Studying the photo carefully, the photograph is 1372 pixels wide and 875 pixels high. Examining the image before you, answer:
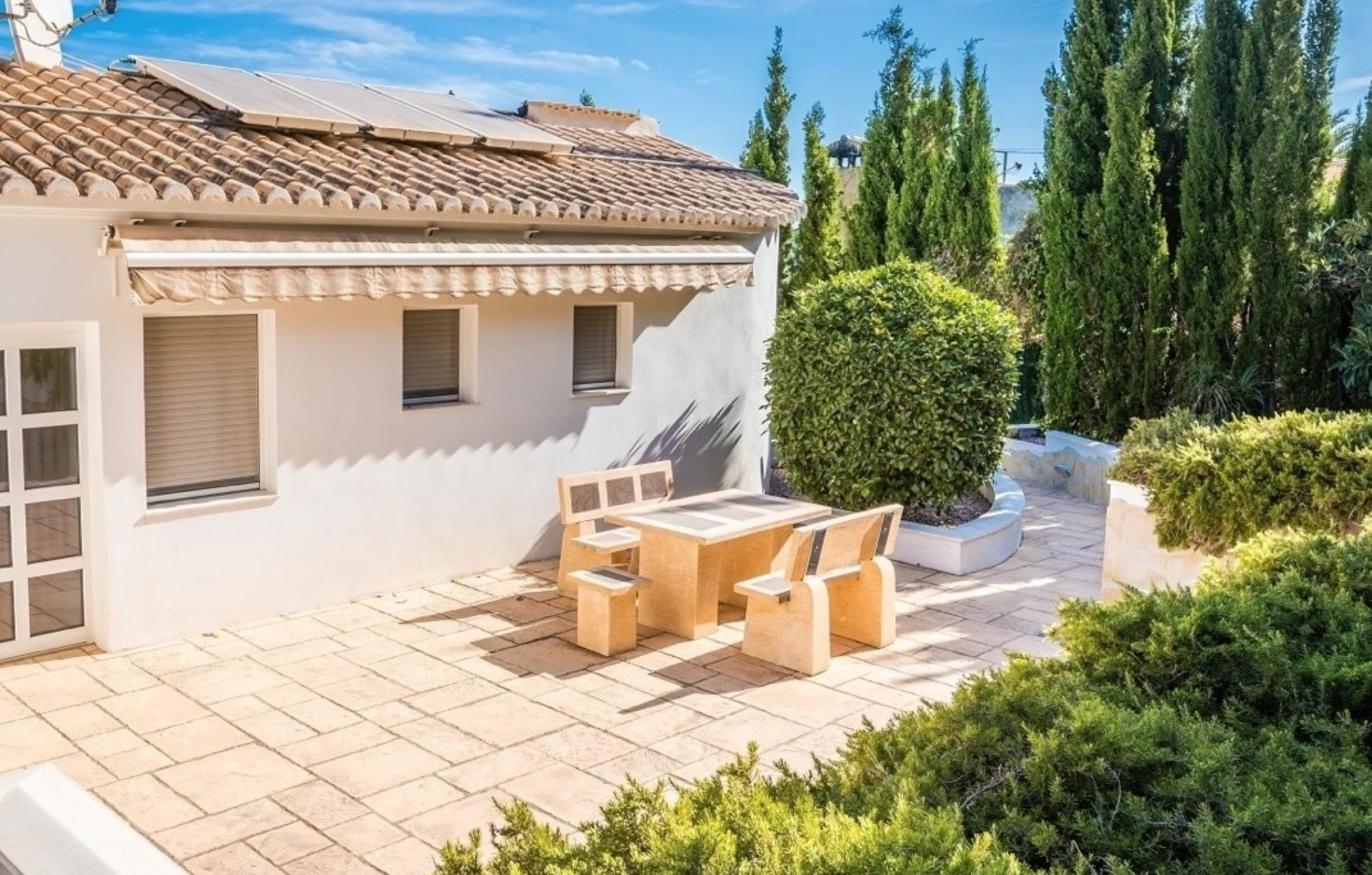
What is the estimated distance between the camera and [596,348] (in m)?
16.0

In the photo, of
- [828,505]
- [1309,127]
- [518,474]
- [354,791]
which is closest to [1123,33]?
[1309,127]

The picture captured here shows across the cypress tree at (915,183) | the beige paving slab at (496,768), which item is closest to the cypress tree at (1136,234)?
the cypress tree at (915,183)

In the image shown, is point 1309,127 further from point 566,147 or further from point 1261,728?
point 1261,728

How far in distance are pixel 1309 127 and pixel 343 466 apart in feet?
50.5

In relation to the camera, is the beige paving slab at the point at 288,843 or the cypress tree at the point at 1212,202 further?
the cypress tree at the point at 1212,202

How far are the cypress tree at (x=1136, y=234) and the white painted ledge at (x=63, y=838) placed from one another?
18.6m

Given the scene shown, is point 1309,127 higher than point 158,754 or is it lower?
higher

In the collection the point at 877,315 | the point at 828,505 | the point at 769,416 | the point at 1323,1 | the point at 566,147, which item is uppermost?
the point at 1323,1

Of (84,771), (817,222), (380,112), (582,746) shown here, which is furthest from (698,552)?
(817,222)

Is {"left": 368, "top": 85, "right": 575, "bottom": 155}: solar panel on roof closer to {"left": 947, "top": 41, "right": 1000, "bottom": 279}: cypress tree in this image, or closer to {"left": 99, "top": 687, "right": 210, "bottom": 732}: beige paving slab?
{"left": 99, "top": 687, "right": 210, "bottom": 732}: beige paving slab

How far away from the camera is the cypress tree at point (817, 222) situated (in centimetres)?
2675

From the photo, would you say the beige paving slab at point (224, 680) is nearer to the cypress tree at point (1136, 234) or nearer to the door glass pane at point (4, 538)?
the door glass pane at point (4, 538)

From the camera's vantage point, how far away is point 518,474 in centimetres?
1470

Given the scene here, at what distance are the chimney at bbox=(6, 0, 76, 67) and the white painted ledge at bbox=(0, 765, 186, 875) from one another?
33.9ft
